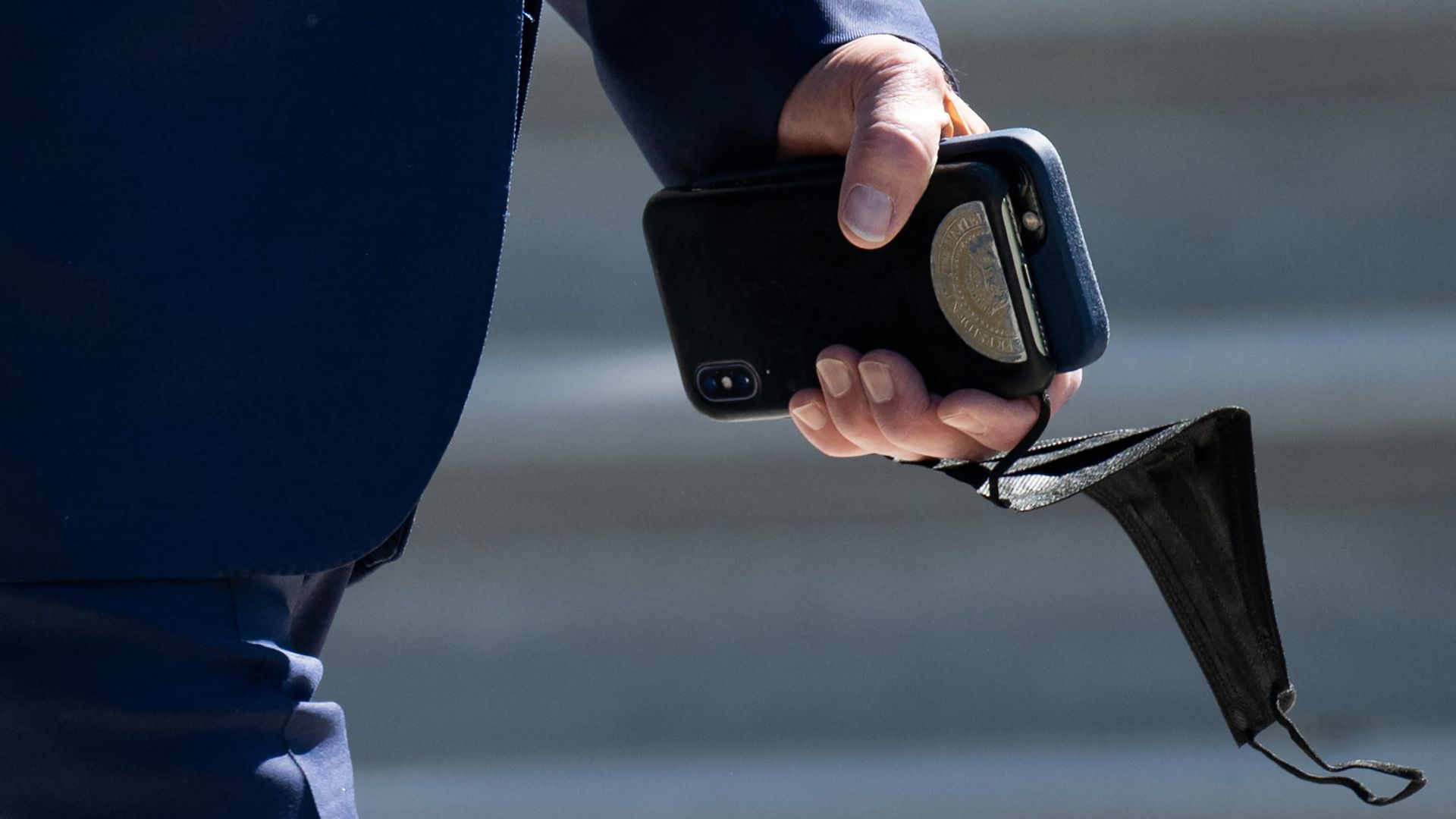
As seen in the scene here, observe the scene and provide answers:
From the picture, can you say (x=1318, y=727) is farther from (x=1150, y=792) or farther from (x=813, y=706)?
(x=813, y=706)

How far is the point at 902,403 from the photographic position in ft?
2.42

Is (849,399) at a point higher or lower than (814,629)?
higher

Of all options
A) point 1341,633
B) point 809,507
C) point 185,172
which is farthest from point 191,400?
point 1341,633

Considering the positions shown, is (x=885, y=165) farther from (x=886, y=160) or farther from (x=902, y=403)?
(x=902, y=403)

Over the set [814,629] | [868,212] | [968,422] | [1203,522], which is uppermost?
[868,212]

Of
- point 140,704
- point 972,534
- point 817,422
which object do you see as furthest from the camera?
point 972,534

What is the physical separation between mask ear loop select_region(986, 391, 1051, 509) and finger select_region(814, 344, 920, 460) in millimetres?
50

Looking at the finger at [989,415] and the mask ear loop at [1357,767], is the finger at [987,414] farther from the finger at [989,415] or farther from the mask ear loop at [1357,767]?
the mask ear loop at [1357,767]

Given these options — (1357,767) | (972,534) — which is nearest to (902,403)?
(1357,767)

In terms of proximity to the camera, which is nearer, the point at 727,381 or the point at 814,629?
the point at 727,381

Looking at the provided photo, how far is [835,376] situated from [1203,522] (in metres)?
0.22

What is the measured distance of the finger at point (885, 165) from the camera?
686 millimetres

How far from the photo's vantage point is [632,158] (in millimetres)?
1260

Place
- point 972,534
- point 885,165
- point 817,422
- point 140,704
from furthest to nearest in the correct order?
point 972,534 → point 817,422 → point 885,165 → point 140,704
